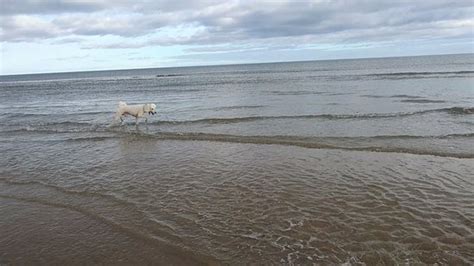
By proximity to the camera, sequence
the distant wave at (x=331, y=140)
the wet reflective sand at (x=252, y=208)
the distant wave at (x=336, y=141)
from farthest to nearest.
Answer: the distant wave at (x=331, y=140), the distant wave at (x=336, y=141), the wet reflective sand at (x=252, y=208)

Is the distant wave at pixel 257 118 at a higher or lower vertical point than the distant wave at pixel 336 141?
higher

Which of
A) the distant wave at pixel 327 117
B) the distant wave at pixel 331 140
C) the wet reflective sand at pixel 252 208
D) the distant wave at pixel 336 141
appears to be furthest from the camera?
the distant wave at pixel 327 117

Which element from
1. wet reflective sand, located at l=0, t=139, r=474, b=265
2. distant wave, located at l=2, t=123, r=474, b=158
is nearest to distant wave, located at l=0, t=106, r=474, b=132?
distant wave, located at l=2, t=123, r=474, b=158

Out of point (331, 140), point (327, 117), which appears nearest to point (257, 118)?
point (327, 117)

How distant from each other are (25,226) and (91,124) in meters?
14.0

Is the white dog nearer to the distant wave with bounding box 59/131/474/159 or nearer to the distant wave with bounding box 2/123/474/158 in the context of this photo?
the distant wave with bounding box 2/123/474/158

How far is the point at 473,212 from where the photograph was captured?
6.56m

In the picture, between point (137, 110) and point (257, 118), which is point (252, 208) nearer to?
point (257, 118)

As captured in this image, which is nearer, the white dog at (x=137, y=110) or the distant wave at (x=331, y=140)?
the distant wave at (x=331, y=140)

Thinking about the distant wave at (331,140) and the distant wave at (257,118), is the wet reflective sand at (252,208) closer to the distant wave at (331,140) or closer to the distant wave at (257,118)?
the distant wave at (331,140)

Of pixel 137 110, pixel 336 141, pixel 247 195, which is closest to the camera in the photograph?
pixel 247 195

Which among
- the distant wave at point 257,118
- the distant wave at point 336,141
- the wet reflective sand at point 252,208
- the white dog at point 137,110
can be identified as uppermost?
the white dog at point 137,110

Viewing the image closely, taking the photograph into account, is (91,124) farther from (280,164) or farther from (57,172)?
(280,164)

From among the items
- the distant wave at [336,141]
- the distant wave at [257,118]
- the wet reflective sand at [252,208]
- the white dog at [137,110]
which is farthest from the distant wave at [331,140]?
the distant wave at [257,118]
